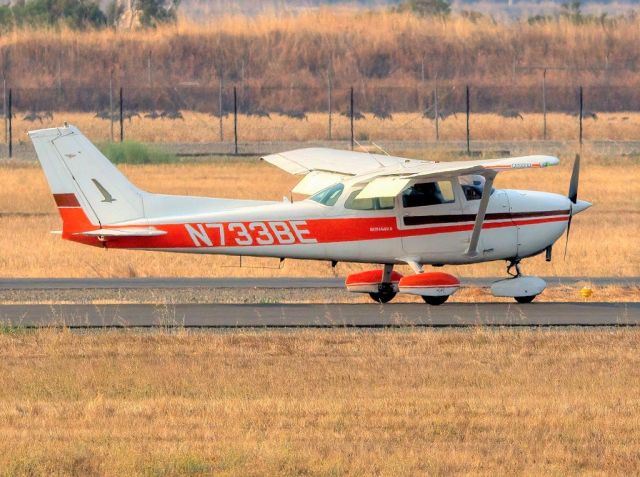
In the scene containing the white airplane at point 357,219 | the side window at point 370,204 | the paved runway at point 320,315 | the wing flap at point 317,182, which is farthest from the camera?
the wing flap at point 317,182

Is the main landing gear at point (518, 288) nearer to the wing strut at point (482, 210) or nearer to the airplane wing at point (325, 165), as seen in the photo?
the wing strut at point (482, 210)

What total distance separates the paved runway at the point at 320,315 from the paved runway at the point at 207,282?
8.94 ft

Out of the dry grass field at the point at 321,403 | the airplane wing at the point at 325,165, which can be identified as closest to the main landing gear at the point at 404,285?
the airplane wing at the point at 325,165

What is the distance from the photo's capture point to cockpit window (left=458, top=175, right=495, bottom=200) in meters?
20.8

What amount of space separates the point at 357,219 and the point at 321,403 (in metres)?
7.74

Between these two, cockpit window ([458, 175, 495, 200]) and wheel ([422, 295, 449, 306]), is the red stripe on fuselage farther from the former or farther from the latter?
wheel ([422, 295, 449, 306])

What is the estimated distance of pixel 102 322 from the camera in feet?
61.7

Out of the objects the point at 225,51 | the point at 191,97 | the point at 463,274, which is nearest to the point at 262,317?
the point at 463,274

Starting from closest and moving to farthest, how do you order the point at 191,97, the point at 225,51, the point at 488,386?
the point at 488,386
the point at 191,97
the point at 225,51

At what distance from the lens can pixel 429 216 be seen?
20734 millimetres

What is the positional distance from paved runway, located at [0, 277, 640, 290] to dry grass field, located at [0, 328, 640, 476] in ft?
19.5

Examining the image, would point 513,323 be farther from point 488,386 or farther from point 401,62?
point 401,62

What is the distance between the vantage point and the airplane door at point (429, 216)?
20.7 metres

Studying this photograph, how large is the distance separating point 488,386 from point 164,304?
25.5 feet
